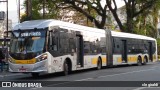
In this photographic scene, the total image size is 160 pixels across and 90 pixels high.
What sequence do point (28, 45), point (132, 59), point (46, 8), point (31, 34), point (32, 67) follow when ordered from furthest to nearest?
1. point (46, 8)
2. point (132, 59)
3. point (31, 34)
4. point (28, 45)
5. point (32, 67)

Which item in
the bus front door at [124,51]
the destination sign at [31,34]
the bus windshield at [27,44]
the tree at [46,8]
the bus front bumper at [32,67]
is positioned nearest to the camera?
the bus front bumper at [32,67]

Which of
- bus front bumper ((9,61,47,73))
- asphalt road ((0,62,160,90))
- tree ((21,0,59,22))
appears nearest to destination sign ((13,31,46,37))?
bus front bumper ((9,61,47,73))

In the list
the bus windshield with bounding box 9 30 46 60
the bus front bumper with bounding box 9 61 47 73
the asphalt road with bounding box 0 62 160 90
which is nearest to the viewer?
the asphalt road with bounding box 0 62 160 90

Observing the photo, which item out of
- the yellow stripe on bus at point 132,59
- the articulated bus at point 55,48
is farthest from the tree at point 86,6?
the articulated bus at point 55,48

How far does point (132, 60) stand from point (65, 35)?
14751 mm

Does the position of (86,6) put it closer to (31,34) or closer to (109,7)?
(109,7)

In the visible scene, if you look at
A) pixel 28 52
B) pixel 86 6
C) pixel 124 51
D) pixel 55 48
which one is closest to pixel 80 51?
pixel 55 48

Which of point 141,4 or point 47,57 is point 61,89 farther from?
point 141,4

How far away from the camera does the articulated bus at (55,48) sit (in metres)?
20.8

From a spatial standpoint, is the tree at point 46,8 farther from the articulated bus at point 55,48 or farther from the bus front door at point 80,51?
the bus front door at point 80,51

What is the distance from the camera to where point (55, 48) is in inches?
858

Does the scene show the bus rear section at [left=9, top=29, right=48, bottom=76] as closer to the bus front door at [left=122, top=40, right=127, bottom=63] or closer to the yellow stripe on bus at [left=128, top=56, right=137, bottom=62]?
the bus front door at [left=122, top=40, right=127, bottom=63]

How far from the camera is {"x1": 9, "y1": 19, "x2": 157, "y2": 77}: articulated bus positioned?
68.1 ft

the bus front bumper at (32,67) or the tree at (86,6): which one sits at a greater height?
the tree at (86,6)
